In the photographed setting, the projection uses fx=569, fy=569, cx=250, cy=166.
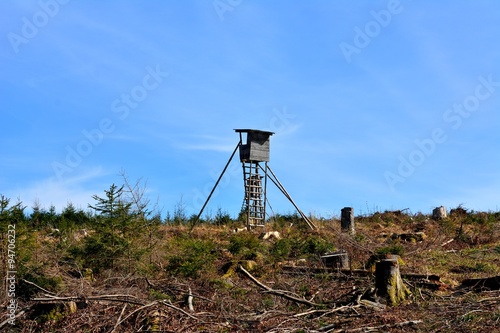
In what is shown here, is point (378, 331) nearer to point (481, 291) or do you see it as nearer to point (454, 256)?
point (481, 291)

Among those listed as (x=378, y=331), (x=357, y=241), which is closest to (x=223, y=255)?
(x=357, y=241)

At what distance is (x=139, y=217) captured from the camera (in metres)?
12.9

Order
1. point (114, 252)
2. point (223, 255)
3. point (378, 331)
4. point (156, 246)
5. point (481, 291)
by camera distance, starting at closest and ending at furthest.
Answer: point (378, 331) → point (481, 291) → point (114, 252) → point (156, 246) → point (223, 255)

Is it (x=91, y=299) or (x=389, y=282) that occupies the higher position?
(x=389, y=282)

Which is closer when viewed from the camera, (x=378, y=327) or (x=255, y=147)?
(x=378, y=327)

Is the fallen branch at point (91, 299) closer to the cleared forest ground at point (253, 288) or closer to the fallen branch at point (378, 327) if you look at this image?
the cleared forest ground at point (253, 288)

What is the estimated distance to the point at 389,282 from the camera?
369 inches

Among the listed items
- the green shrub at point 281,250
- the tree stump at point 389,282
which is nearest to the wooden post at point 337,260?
the green shrub at point 281,250

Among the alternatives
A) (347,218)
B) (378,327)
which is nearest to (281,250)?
(347,218)

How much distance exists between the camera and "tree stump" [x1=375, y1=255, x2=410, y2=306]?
9.32m

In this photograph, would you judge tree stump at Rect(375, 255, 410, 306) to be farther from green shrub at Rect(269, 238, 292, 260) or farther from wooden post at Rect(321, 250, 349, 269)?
green shrub at Rect(269, 238, 292, 260)

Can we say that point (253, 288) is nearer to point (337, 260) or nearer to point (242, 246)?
point (337, 260)

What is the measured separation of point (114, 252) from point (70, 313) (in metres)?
3.66

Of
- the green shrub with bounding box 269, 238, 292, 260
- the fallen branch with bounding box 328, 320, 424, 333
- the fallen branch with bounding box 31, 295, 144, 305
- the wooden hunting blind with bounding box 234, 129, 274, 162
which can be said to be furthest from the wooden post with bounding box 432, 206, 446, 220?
the fallen branch with bounding box 31, 295, 144, 305
